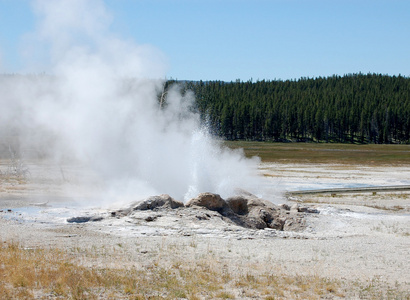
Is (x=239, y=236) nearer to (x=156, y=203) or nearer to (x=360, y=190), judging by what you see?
(x=156, y=203)

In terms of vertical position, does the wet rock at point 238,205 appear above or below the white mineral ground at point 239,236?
above

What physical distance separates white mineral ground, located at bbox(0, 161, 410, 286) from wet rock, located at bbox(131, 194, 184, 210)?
58 centimetres

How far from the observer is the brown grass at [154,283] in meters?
10.1

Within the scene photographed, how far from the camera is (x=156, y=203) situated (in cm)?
2106

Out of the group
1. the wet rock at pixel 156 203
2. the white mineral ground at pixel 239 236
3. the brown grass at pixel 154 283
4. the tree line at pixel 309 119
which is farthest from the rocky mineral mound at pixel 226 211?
the tree line at pixel 309 119

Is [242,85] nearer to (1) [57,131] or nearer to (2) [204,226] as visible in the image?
(1) [57,131]

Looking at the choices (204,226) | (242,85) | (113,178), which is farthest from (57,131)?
(242,85)

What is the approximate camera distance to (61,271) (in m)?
11.3

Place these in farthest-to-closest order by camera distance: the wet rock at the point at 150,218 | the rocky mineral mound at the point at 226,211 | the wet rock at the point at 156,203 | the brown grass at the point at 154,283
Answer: the wet rock at the point at 156,203
the rocky mineral mound at the point at 226,211
the wet rock at the point at 150,218
the brown grass at the point at 154,283

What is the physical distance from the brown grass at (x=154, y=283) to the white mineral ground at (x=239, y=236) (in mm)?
884

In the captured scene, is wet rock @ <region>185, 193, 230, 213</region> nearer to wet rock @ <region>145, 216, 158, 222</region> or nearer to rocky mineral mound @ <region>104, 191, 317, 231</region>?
rocky mineral mound @ <region>104, 191, 317, 231</region>

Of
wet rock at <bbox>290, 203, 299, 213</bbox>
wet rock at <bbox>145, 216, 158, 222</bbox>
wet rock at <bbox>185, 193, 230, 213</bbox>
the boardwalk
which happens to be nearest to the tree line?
the boardwalk

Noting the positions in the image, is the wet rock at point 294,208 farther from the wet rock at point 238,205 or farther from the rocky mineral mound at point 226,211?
the wet rock at point 238,205

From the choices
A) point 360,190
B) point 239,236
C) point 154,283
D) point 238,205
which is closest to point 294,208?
point 238,205
